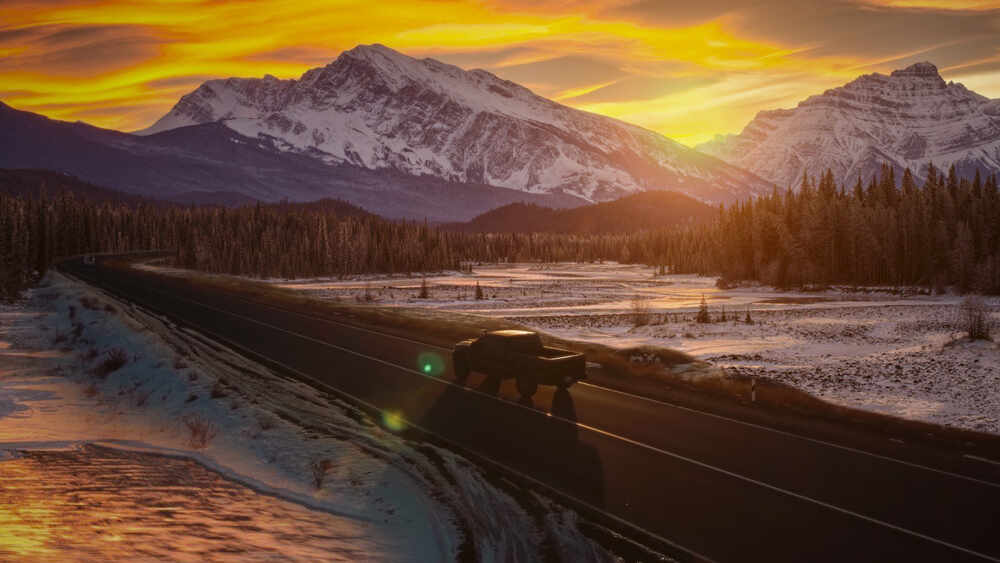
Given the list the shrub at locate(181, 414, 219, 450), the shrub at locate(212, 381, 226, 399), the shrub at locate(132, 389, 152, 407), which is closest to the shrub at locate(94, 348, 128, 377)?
the shrub at locate(132, 389, 152, 407)

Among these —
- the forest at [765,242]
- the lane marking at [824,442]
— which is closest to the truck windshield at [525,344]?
the lane marking at [824,442]

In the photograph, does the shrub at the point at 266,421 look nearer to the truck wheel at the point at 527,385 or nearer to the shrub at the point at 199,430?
the shrub at the point at 199,430

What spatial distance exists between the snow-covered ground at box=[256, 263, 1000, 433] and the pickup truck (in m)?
8.36

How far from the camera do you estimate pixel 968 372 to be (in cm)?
2406

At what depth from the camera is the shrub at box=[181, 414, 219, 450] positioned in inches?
650

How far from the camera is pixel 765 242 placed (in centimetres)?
9294

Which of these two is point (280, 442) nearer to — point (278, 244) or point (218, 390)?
point (218, 390)

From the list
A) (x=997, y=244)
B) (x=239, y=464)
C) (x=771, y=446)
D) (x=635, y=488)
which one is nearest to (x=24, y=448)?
(x=239, y=464)

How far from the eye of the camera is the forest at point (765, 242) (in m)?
72.6

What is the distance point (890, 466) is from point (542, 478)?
293 inches

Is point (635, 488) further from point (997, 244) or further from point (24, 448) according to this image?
point (997, 244)

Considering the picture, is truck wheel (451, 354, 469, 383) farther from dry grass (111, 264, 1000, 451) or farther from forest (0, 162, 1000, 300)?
forest (0, 162, 1000, 300)

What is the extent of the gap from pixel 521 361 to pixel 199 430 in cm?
913

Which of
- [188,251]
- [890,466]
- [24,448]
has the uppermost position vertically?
[188,251]
